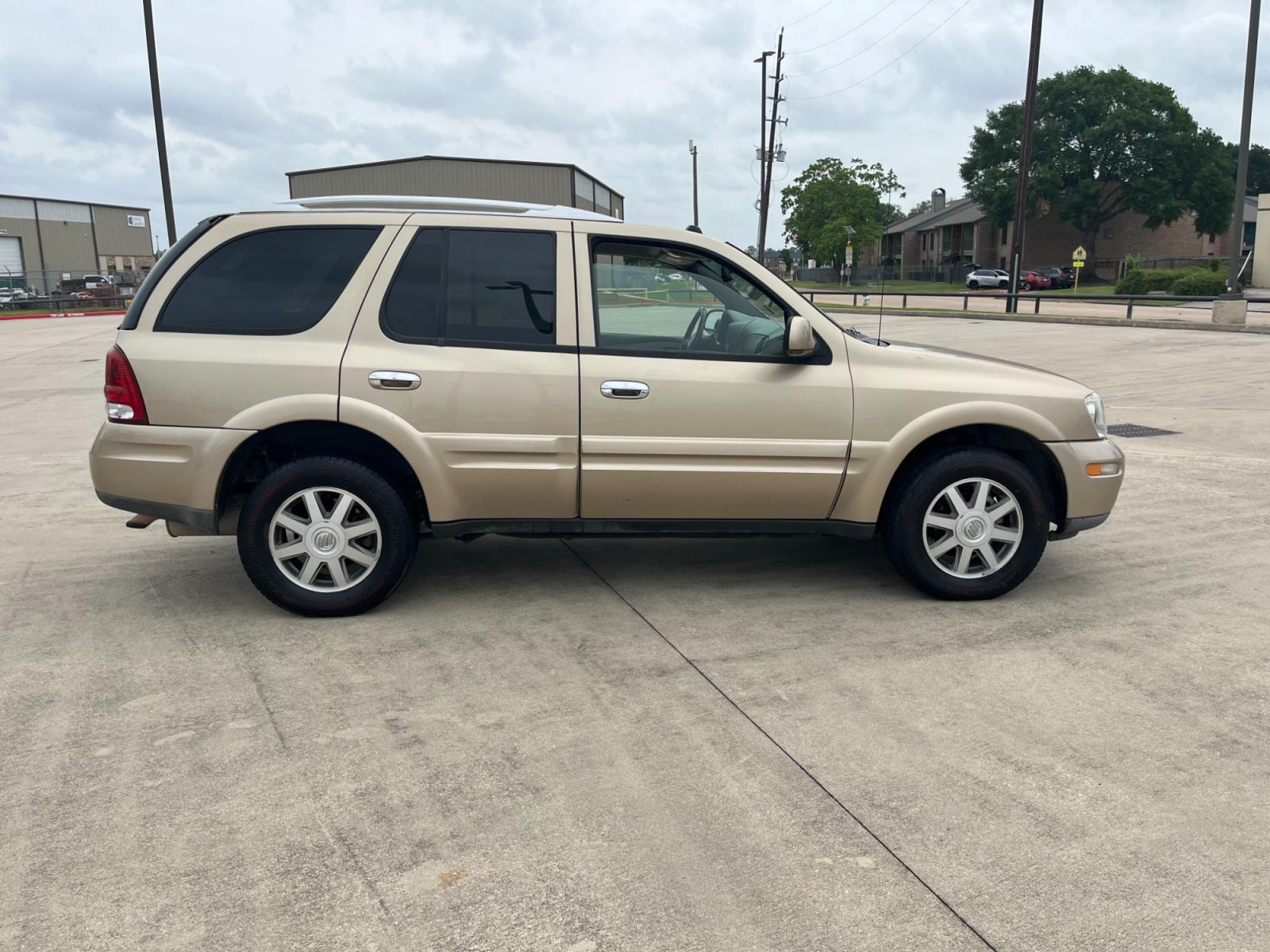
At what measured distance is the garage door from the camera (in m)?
69.1

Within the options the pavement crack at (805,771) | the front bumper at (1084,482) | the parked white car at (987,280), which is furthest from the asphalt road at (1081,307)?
the pavement crack at (805,771)

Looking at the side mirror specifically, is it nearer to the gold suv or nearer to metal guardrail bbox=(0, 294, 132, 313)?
the gold suv

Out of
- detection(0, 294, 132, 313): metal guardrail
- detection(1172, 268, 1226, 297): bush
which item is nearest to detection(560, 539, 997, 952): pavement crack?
detection(1172, 268, 1226, 297): bush

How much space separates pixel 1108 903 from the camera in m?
2.66

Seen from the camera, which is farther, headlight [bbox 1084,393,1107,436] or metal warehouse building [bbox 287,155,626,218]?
metal warehouse building [bbox 287,155,626,218]

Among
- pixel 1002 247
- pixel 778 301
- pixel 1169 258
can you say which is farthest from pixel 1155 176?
pixel 778 301

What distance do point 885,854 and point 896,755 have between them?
608 millimetres

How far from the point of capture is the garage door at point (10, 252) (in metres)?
69.1

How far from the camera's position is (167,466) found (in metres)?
4.57

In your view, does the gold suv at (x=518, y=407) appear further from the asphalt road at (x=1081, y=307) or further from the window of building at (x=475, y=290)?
the asphalt road at (x=1081, y=307)

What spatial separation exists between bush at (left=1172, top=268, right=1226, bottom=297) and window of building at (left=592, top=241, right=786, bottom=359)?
37.8 metres

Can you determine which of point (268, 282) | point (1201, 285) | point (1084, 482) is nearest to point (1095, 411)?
point (1084, 482)

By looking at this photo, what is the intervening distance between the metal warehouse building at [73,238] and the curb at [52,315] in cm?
2183

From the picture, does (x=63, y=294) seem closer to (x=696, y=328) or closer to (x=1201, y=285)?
(x=1201, y=285)
